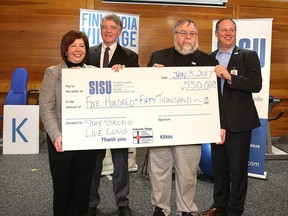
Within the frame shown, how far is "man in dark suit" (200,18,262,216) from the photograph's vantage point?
8.09ft

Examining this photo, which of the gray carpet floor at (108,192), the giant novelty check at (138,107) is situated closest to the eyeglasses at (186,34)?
the giant novelty check at (138,107)

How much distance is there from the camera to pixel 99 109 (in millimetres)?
2178

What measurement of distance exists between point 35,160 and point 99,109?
8.14 ft

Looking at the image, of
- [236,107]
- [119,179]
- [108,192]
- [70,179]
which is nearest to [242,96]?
[236,107]

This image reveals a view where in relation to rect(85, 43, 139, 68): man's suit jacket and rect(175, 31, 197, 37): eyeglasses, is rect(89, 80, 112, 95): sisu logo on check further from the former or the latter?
rect(175, 31, 197, 37): eyeglasses

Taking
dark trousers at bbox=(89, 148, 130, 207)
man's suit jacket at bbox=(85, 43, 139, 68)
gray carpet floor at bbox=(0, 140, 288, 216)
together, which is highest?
man's suit jacket at bbox=(85, 43, 139, 68)

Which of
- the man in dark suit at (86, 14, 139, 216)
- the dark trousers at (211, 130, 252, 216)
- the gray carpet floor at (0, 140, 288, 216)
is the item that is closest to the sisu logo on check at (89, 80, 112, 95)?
the man in dark suit at (86, 14, 139, 216)

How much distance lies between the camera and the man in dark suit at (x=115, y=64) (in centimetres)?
261

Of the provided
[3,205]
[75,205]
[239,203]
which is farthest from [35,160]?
[239,203]

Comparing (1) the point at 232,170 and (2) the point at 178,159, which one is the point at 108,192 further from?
(1) the point at 232,170

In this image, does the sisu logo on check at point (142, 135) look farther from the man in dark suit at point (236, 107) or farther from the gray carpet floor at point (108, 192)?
the gray carpet floor at point (108, 192)

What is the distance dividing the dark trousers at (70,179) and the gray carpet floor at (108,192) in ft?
1.83

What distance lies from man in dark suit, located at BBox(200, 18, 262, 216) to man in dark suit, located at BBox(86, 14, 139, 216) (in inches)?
28.6

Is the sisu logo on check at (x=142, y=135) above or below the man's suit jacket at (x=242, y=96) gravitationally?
below
